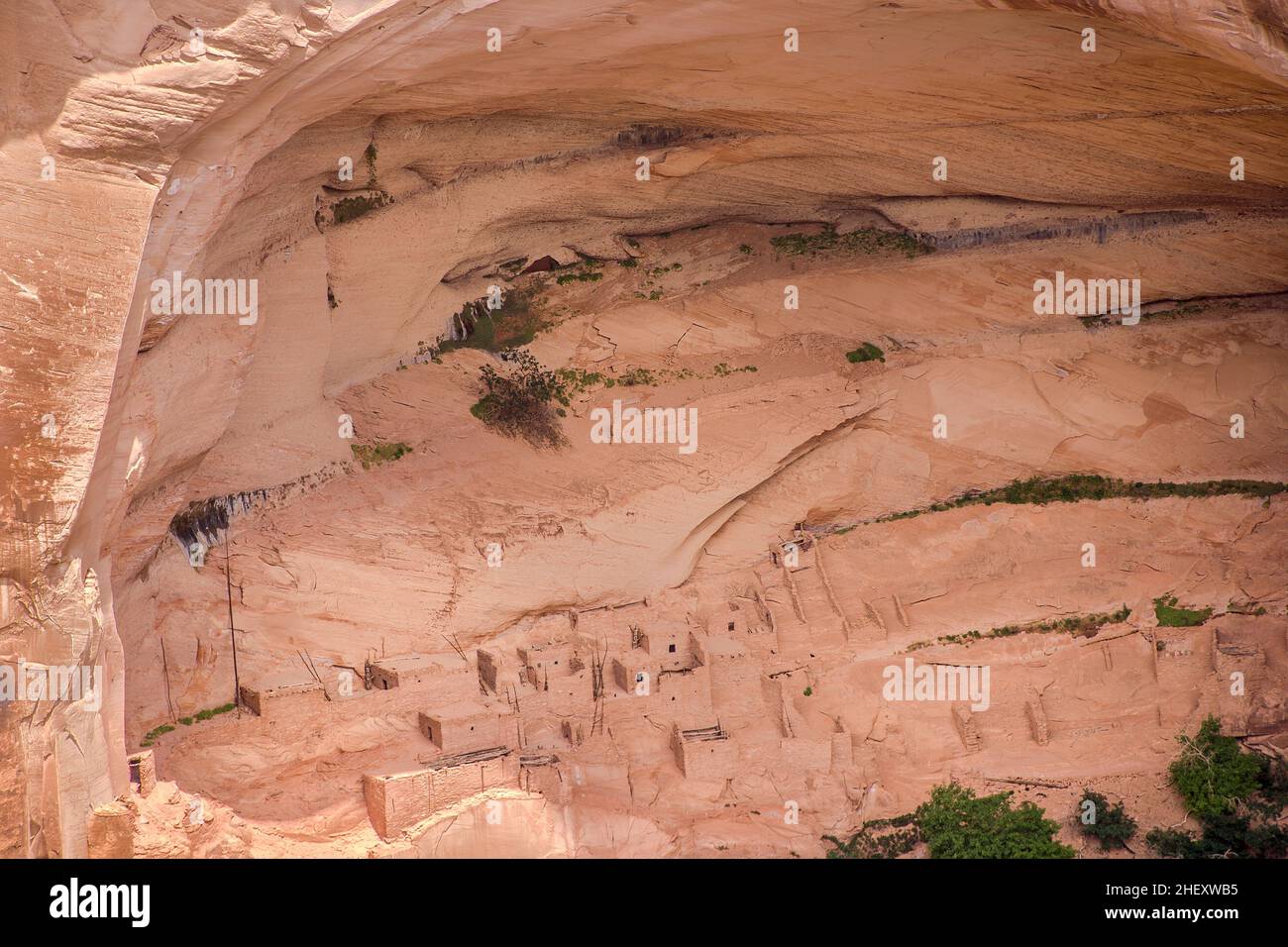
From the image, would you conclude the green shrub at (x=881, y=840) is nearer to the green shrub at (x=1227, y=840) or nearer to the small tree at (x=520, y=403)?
the green shrub at (x=1227, y=840)

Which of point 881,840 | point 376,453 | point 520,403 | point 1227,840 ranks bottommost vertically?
point 1227,840

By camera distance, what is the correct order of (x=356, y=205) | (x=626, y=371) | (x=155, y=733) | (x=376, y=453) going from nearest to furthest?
1. (x=155, y=733)
2. (x=356, y=205)
3. (x=376, y=453)
4. (x=626, y=371)

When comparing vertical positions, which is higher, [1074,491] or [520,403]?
[520,403]

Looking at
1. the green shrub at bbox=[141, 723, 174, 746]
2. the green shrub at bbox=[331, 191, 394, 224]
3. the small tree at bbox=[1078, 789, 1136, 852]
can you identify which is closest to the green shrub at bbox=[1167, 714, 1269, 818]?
the small tree at bbox=[1078, 789, 1136, 852]

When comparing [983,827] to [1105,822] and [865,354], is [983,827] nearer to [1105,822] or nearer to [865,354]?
[1105,822]

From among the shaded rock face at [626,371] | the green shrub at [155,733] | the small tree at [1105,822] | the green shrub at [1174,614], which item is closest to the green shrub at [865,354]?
the shaded rock face at [626,371]

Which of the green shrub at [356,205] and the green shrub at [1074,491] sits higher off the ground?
the green shrub at [356,205]

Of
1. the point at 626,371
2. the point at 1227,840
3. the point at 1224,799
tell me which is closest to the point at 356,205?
the point at 626,371
